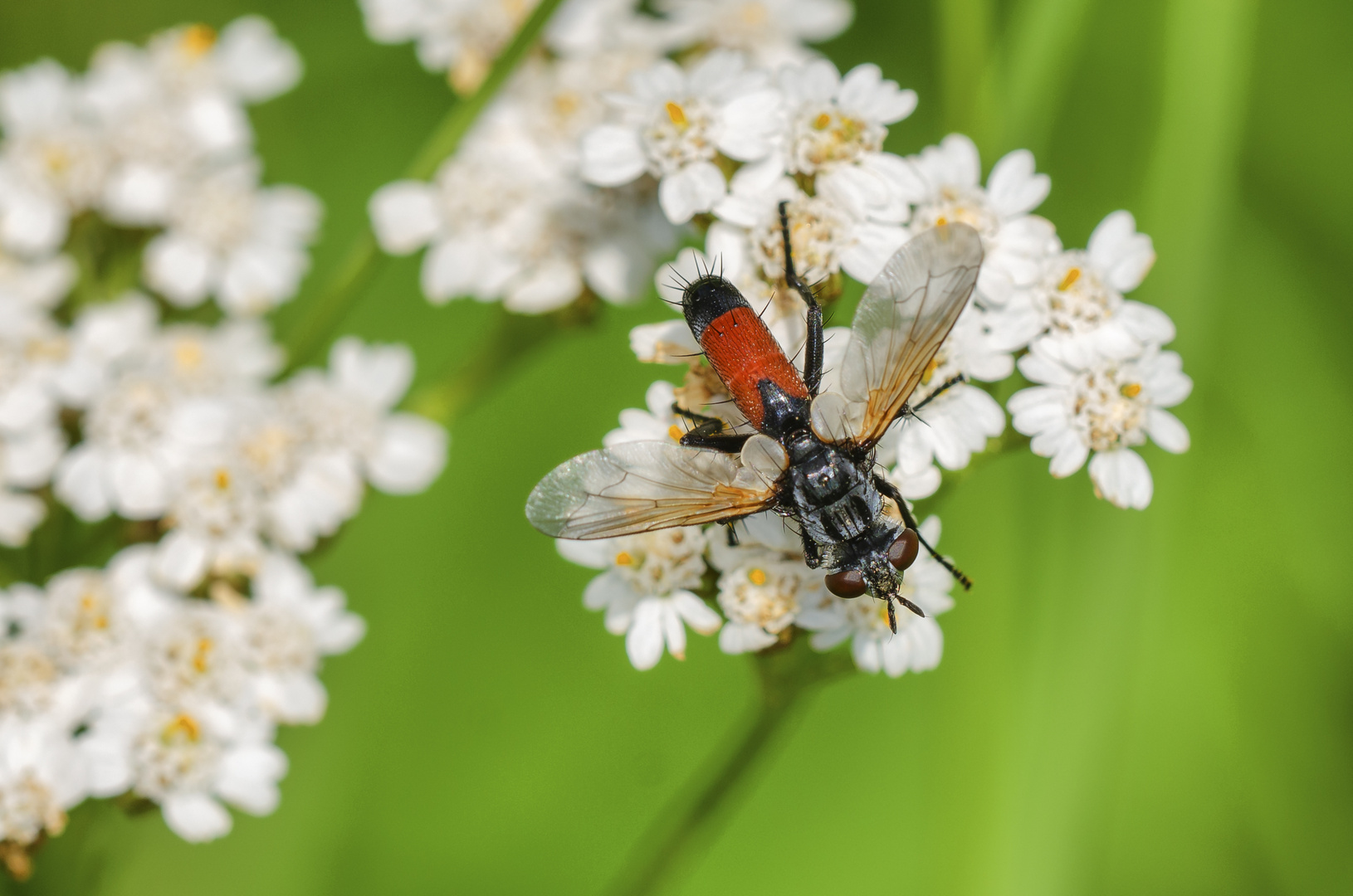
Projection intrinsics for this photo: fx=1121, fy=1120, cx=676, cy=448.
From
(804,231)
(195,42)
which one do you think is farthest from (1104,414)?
(195,42)

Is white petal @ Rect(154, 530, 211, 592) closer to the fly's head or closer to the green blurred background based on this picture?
the green blurred background

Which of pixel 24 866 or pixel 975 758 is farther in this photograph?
pixel 975 758

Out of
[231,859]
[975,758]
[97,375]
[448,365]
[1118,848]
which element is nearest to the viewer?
[975,758]

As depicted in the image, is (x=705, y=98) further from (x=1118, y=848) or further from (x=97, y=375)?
(x=1118, y=848)

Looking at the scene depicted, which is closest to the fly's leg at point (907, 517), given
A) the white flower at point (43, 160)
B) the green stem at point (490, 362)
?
the green stem at point (490, 362)

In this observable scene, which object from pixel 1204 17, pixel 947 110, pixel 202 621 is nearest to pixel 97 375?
A: pixel 202 621

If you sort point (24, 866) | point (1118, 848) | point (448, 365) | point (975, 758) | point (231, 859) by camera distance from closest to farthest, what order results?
point (24, 866)
point (975, 758)
point (1118, 848)
point (231, 859)
point (448, 365)

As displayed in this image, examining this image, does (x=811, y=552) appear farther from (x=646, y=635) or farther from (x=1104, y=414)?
(x=1104, y=414)
